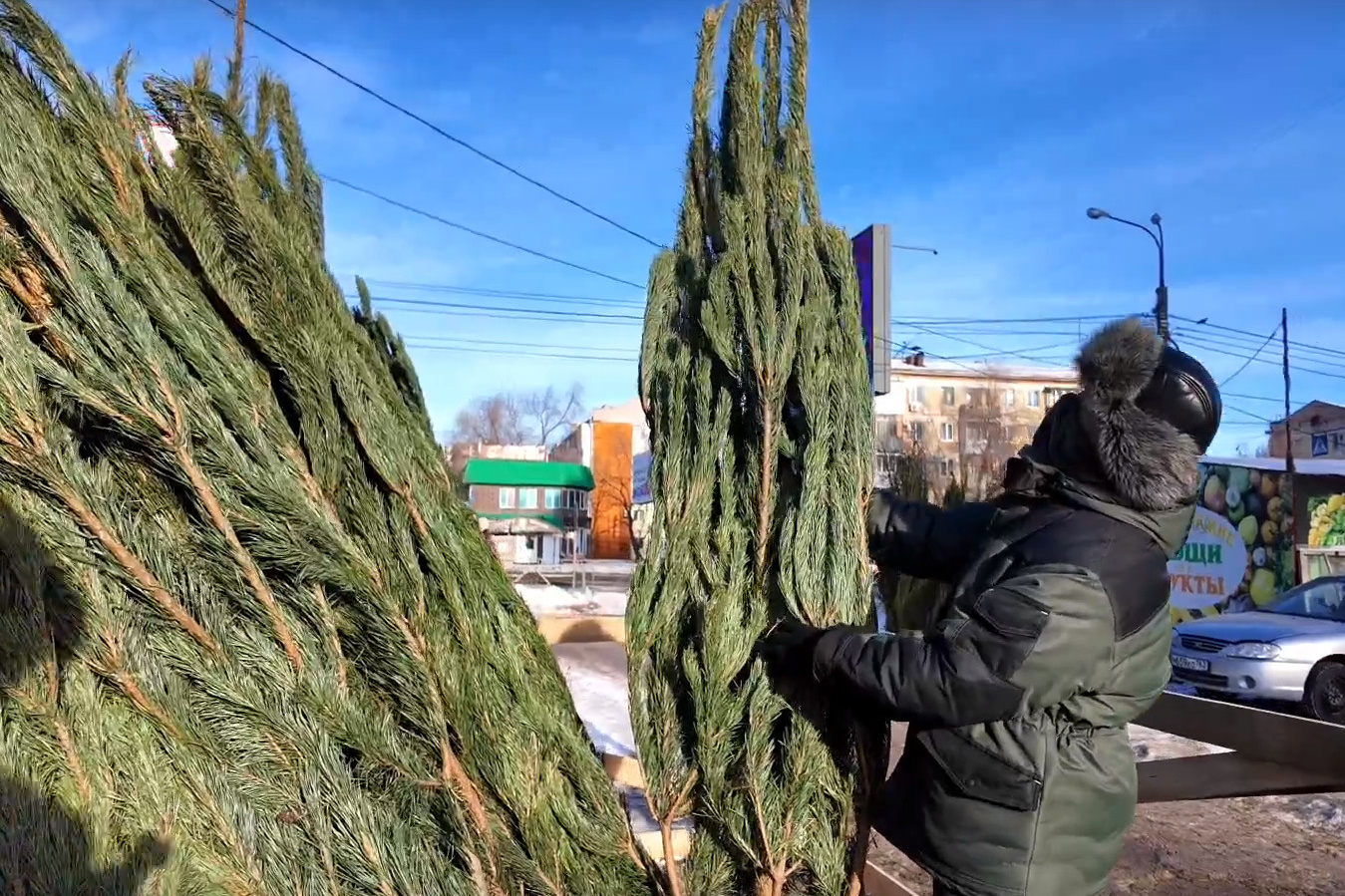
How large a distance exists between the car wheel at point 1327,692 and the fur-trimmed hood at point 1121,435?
30.7ft

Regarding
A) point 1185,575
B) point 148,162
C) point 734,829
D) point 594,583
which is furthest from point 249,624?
point 594,583

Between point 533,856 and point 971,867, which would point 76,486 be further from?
point 971,867

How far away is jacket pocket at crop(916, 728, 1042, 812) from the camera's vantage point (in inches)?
68.7

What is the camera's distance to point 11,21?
4.99 feet

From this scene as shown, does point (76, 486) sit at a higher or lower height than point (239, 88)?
lower

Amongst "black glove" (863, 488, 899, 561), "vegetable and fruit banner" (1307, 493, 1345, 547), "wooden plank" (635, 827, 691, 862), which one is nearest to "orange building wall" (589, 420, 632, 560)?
"vegetable and fruit banner" (1307, 493, 1345, 547)

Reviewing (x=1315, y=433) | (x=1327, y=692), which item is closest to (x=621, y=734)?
(x=1327, y=692)

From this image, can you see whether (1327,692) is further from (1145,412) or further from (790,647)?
(790,647)

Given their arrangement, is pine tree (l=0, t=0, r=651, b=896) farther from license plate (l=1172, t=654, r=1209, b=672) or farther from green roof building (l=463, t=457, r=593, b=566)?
green roof building (l=463, t=457, r=593, b=566)

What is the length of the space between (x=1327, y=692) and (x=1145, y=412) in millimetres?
9631

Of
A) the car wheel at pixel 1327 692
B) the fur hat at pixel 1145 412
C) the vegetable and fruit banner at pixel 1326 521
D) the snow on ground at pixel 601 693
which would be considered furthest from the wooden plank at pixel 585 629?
the vegetable and fruit banner at pixel 1326 521

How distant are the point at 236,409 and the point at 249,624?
395mm

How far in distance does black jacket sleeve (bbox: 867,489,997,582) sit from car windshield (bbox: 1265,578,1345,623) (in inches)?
414

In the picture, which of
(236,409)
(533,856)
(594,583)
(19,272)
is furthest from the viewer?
(594,583)
